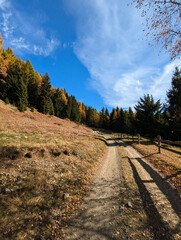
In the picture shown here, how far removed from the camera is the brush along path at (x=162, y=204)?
290 cm

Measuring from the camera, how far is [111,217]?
3420 millimetres

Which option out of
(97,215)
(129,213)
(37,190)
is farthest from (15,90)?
(129,213)

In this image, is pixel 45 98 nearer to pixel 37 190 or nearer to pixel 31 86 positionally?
pixel 31 86

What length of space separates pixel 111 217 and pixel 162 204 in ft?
7.48

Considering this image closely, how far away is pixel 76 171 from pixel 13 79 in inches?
1427

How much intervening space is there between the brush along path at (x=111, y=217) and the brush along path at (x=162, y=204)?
1.02ft

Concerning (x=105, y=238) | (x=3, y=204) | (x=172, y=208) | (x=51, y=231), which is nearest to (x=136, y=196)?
(x=172, y=208)

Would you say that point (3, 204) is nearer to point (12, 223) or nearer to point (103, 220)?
point (12, 223)

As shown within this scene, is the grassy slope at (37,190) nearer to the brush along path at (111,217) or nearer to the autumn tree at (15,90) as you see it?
the brush along path at (111,217)

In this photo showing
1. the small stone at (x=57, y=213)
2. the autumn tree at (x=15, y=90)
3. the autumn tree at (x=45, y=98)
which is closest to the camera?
the small stone at (x=57, y=213)

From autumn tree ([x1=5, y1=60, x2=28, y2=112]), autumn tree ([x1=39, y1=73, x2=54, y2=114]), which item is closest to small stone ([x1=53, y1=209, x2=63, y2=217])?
autumn tree ([x1=5, y1=60, x2=28, y2=112])

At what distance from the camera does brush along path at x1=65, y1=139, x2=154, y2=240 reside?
9.27 feet

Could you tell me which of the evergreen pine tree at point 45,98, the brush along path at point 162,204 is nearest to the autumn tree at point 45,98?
the evergreen pine tree at point 45,98

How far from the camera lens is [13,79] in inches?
1154
